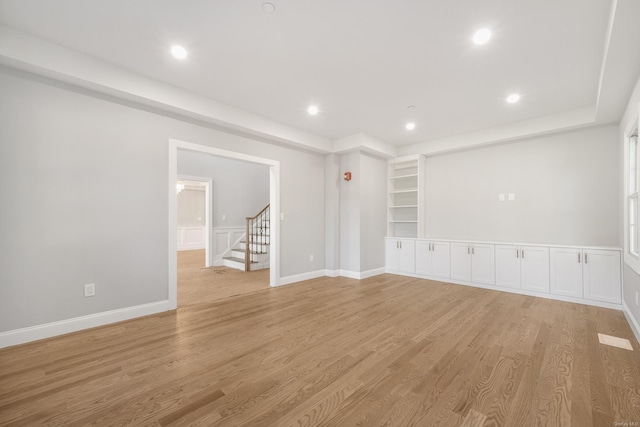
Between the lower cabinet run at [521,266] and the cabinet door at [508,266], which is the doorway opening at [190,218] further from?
the cabinet door at [508,266]

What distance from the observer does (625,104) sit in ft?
10.7

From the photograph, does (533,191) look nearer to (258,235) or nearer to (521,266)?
(521,266)

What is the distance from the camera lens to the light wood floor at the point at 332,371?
1.61 m

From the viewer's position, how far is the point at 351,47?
2625 mm

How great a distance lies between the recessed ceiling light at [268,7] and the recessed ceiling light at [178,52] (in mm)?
1020

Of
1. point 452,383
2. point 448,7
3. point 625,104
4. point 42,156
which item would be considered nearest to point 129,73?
point 42,156

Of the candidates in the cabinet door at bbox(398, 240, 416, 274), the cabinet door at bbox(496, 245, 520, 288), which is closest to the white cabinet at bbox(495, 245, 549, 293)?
→ the cabinet door at bbox(496, 245, 520, 288)

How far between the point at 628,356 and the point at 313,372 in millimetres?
2655

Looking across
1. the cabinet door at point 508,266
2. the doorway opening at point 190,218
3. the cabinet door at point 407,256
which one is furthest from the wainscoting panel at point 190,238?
the cabinet door at point 508,266

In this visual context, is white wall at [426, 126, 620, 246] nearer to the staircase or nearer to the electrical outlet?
the staircase

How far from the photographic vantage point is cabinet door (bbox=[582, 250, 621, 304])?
3555 mm

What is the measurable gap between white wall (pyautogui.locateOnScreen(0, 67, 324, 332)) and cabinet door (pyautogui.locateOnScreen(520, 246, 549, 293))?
17.0 feet

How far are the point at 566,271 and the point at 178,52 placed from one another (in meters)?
5.61

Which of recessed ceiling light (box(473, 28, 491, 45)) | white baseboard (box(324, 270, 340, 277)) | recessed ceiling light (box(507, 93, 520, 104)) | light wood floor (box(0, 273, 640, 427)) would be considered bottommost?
light wood floor (box(0, 273, 640, 427))
